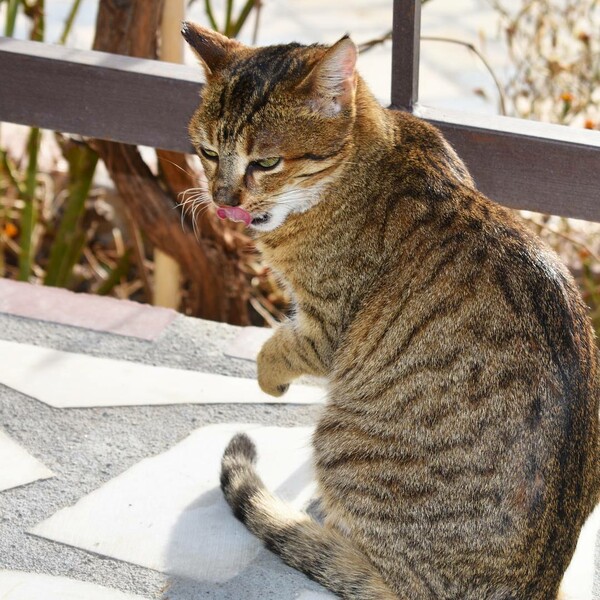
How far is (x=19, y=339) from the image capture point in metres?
3.36

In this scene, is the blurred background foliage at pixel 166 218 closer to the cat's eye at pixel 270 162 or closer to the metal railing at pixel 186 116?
the metal railing at pixel 186 116

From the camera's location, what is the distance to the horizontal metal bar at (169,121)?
10.3ft

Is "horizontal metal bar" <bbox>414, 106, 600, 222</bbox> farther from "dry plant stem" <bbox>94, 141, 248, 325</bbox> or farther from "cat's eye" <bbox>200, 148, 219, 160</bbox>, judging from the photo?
"dry plant stem" <bbox>94, 141, 248, 325</bbox>

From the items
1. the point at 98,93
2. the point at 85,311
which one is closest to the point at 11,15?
the point at 98,93

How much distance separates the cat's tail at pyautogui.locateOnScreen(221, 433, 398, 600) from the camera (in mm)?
2424

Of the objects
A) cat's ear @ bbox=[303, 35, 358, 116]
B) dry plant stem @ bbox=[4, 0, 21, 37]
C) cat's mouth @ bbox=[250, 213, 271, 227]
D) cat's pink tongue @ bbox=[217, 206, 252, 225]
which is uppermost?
dry plant stem @ bbox=[4, 0, 21, 37]

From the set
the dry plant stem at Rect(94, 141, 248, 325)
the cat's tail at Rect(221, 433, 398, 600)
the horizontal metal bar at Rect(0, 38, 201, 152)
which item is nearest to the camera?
the cat's tail at Rect(221, 433, 398, 600)

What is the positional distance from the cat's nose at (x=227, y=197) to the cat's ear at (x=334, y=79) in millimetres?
284

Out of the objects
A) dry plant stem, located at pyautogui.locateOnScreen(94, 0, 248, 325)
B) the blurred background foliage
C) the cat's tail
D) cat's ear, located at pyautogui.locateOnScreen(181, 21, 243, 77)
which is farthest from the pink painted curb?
cat's ear, located at pyautogui.locateOnScreen(181, 21, 243, 77)

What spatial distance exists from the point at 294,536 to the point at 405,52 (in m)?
1.46

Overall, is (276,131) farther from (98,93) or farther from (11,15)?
(11,15)

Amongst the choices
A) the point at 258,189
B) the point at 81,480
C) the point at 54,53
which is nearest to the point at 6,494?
the point at 81,480

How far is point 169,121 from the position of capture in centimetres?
343

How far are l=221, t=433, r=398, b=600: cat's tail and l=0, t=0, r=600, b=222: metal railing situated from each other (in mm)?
1151
